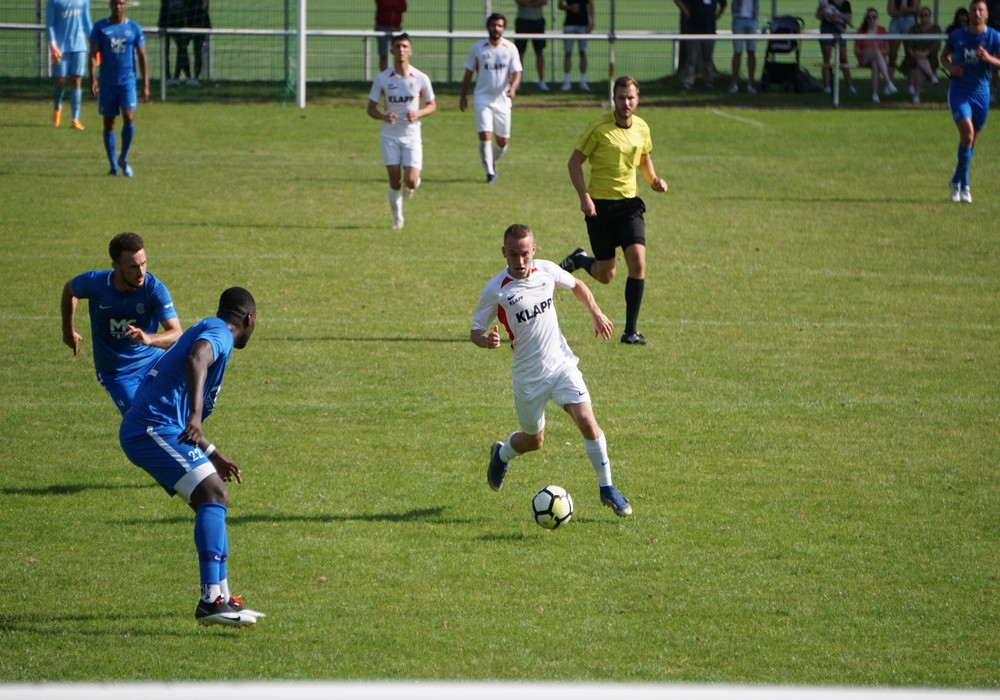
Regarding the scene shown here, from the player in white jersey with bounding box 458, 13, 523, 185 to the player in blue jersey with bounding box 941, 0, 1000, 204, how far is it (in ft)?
23.1

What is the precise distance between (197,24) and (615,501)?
77.7 feet

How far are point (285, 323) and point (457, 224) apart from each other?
5.08 m

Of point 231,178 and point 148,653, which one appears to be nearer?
point 148,653

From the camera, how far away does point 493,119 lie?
20453 mm

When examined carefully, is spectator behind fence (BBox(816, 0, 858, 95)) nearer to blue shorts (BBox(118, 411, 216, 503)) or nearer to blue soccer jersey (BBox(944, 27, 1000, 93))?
blue soccer jersey (BBox(944, 27, 1000, 93))

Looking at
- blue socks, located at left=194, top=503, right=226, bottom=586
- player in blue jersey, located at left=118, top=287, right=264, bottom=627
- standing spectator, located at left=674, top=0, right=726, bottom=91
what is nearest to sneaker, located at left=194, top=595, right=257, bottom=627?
player in blue jersey, located at left=118, top=287, right=264, bottom=627

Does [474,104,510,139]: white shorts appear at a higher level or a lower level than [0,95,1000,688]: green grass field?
higher

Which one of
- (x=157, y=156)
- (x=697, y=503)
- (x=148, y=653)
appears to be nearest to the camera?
(x=148, y=653)

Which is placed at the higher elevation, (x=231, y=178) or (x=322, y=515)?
(x=231, y=178)

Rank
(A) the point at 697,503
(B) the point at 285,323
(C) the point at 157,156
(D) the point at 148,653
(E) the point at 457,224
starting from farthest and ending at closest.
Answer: (C) the point at 157,156 → (E) the point at 457,224 → (B) the point at 285,323 → (A) the point at 697,503 → (D) the point at 148,653

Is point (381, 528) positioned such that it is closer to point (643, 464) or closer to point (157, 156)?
point (643, 464)

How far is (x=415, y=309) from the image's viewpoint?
13898 mm

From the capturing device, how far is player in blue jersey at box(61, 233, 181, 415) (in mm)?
7594

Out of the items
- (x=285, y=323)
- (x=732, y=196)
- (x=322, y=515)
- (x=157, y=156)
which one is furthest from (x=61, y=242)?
(x=732, y=196)
